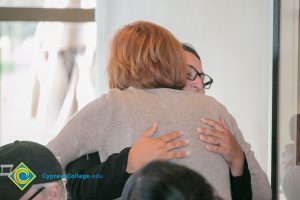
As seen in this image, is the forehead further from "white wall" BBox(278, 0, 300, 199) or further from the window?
the window

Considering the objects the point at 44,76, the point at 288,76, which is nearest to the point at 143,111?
the point at 288,76

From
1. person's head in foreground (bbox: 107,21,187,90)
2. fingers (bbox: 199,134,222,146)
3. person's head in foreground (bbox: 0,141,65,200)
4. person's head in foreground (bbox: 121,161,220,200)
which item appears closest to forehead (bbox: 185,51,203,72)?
person's head in foreground (bbox: 107,21,187,90)

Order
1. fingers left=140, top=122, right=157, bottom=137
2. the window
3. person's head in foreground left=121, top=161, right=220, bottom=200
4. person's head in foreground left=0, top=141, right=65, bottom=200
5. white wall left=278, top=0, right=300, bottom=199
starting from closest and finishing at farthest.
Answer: person's head in foreground left=121, top=161, right=220, bottom=200
person's head in foreground left=0, top=141, right=65, bottom=200
fingers left=140, top=122, right=157, bottom=137
white wall left=278, top=0, right=300, bottom=199
the window

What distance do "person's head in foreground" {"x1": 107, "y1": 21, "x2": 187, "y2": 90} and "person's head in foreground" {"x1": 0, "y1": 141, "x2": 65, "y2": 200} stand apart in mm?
336

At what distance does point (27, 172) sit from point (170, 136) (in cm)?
41

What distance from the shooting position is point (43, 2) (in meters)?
3.77

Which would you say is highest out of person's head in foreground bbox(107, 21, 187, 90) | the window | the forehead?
person's head in foreground bbox(107, 21, 187, 90)

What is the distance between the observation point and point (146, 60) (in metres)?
1.54

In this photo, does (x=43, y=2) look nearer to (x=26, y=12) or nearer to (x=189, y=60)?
(x=26, y=12)

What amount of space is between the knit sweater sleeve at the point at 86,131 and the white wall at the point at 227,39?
6.45 ft

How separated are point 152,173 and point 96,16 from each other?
2.70 meters

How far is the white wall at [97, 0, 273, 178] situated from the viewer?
3445mm

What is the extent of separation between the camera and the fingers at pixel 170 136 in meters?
1.48

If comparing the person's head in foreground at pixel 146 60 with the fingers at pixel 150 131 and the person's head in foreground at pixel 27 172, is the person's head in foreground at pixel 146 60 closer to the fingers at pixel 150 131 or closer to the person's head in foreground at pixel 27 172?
the fingers at pixel 150 131
